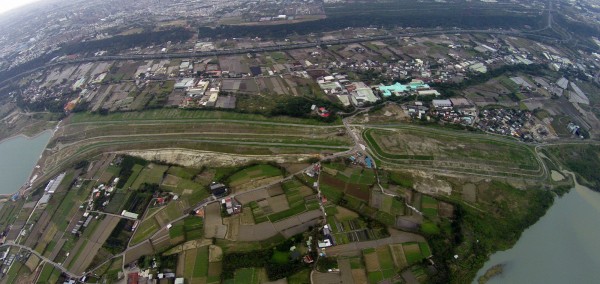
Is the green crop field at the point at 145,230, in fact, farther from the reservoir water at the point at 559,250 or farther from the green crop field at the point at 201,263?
the reservoir water at the point at 559,250

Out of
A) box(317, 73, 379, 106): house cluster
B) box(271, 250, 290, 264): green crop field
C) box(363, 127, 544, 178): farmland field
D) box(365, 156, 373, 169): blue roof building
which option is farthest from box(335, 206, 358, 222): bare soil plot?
box(317, 73, 379, 106): house cluster

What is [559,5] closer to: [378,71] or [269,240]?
[378,71]

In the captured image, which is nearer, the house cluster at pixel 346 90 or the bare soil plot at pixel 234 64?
the house cluster at pixel 346 90

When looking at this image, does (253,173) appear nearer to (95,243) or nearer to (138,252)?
(138,252)

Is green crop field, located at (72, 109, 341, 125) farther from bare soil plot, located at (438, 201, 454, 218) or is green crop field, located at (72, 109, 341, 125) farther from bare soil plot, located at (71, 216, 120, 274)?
bare soil plot, located at (438, 201, 454, 218)

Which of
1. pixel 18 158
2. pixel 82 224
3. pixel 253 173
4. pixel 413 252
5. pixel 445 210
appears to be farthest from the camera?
pixel 18 158

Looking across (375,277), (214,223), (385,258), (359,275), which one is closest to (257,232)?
(214,223)

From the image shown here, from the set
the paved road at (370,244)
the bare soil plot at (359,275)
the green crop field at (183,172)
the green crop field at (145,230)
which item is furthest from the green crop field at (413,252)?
the green crop field at (183,172)
